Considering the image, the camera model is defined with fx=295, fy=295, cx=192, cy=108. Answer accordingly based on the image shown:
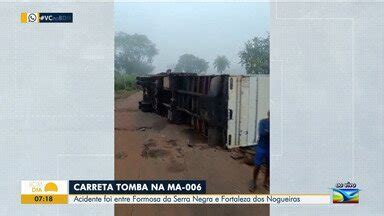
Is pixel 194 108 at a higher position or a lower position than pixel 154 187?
higher

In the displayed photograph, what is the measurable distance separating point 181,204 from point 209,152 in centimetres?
170

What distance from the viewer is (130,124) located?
204 inches

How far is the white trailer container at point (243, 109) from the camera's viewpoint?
4.37 meters

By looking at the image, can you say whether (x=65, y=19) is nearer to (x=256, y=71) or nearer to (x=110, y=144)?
(x=110, y=144)

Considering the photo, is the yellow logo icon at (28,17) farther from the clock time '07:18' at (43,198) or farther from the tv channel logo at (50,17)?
the clock time '07:18' at (43,198)

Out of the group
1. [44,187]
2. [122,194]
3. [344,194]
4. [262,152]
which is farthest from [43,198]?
[344,194]

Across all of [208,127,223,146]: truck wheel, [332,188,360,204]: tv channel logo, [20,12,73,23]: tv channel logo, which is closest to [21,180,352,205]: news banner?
[332,188,360,204]: tv channel logo

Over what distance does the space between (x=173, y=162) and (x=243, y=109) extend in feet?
4.33

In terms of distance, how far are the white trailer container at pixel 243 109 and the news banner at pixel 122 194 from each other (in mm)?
1408

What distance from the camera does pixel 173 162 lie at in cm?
418

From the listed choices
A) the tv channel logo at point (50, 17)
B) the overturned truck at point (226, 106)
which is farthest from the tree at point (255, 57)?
the tv channel logo at point (50, 17)

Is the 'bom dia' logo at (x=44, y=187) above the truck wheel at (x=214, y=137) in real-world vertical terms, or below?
below

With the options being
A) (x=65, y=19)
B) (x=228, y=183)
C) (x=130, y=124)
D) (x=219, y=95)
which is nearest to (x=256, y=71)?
(x=219, y=95)

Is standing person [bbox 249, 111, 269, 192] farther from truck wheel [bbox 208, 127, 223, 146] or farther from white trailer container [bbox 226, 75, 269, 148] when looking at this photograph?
truck wheel [bbox 208, 127, 223, 146]
